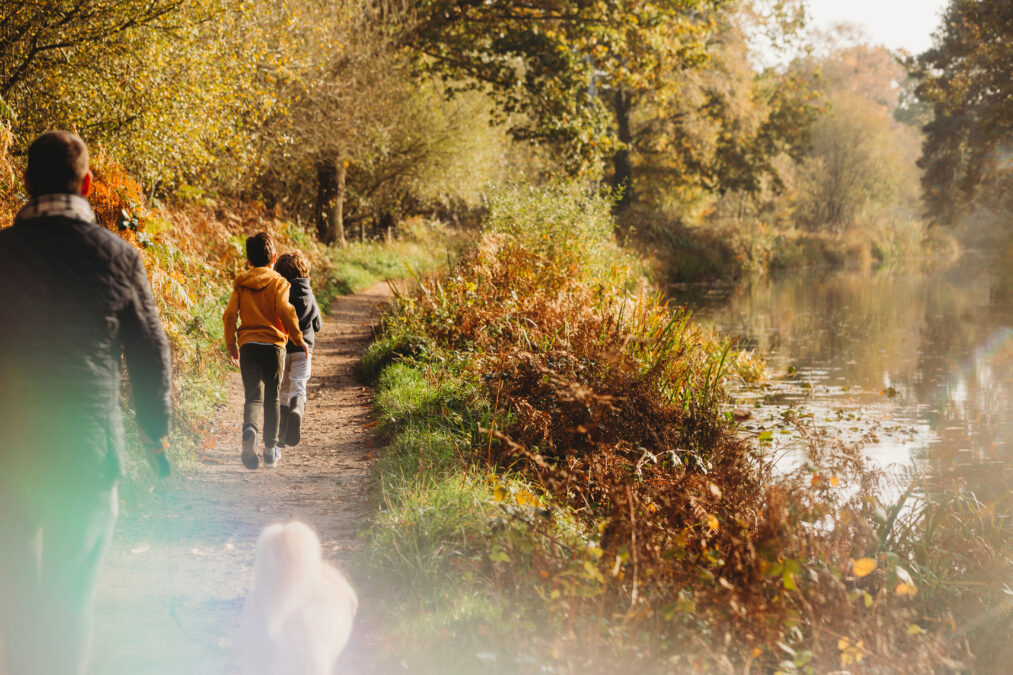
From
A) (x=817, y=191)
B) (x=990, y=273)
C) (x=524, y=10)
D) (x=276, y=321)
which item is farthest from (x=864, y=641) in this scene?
(x=817, y=191)

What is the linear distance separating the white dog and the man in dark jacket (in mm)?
546

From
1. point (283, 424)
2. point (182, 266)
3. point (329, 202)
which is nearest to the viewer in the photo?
point (283, 424)

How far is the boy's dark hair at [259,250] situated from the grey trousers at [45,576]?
11.3ft

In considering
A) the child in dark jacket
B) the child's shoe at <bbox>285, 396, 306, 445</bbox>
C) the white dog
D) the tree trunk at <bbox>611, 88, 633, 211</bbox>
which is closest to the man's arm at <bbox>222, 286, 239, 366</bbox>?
the child in dark jacket

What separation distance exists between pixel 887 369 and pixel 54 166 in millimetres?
13693

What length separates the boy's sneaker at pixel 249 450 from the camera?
5984 mm

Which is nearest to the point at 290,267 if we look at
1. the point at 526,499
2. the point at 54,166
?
the point at 526,499

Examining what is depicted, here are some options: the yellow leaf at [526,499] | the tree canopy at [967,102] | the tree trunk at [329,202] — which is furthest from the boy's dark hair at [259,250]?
the tree canopy at [967,102]

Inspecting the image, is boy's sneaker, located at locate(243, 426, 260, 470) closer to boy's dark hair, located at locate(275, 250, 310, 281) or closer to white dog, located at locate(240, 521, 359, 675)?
boy's dark hair, located at locate(275, 250, 310, 281)

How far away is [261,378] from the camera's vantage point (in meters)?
6.02

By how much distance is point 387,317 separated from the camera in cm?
1148

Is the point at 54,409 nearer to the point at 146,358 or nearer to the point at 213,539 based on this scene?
the point at 146,358

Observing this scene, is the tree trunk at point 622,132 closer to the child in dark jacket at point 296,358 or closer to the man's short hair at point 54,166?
the child in dark jacket at point 296,358

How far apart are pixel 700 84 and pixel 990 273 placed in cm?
1420
